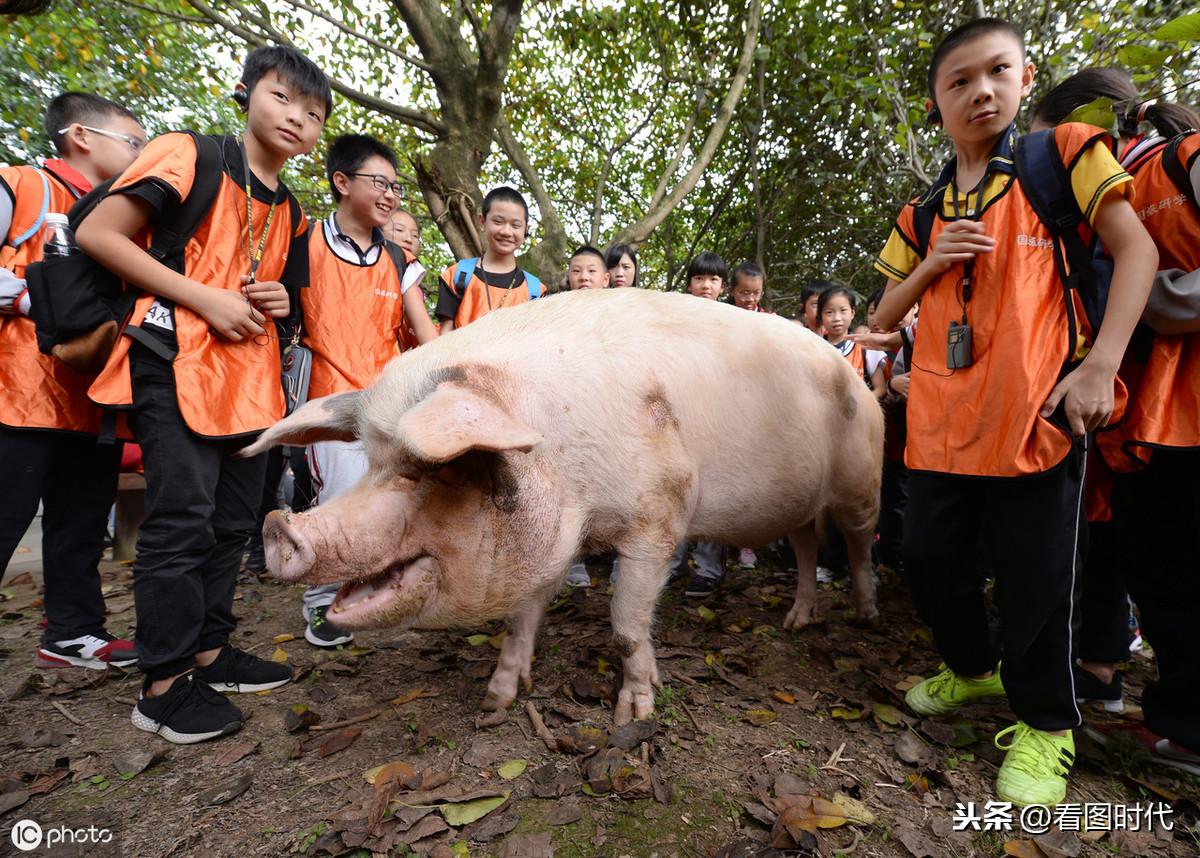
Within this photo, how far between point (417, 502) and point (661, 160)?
11696mm

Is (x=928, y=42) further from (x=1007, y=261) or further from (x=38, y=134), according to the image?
(x=38, y=134)

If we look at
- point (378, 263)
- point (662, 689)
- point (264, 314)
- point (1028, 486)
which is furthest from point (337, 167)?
point (1028, 486)

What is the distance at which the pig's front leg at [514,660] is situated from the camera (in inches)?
101

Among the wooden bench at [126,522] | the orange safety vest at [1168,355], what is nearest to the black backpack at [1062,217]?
the orange safety vest at [1168,355]

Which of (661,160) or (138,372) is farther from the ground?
(661,160)

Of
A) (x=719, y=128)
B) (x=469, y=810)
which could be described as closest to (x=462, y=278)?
(x=469, y=810)

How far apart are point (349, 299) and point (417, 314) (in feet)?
1.43

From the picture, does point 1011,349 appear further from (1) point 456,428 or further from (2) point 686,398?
(1) point 456,428

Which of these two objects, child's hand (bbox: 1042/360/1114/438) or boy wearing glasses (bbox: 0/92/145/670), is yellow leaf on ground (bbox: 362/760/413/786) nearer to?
boy wearing glasses (bbox: 0/92/145/670)

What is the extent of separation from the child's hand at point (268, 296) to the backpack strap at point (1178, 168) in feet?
10.9

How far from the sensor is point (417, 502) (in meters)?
1.93

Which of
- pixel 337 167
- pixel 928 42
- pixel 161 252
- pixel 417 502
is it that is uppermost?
pixel 928 42

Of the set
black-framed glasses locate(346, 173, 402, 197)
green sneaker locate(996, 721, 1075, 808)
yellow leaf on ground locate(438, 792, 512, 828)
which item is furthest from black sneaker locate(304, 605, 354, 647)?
green sneaker locate(996, 721, 1075, 808)

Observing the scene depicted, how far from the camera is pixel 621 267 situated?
5168 mm
